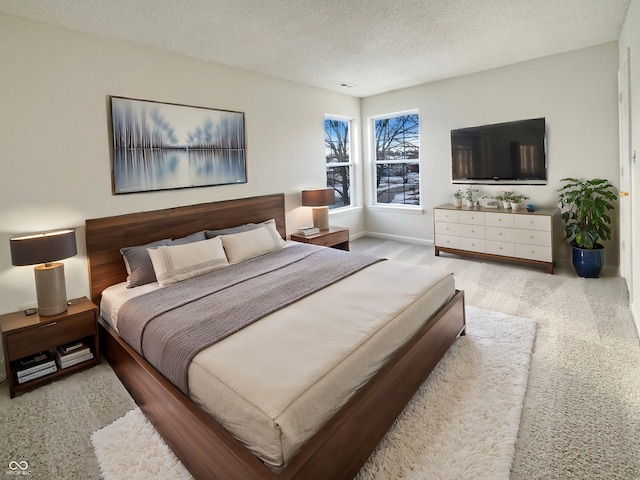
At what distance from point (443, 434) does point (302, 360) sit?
87cm

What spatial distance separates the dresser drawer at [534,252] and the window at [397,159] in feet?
6.14

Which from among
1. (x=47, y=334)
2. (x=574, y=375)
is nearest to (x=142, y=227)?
(x=47, y=334)

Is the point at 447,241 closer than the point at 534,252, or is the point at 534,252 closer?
the point at 534,252

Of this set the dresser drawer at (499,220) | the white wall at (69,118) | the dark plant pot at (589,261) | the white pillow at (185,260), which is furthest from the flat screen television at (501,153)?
the white pillow at (185,260)

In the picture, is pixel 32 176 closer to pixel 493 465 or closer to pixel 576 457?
pixel 493 465

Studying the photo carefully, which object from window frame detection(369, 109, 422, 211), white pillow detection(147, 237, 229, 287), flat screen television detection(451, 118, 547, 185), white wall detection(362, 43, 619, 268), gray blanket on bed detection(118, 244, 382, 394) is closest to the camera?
gray blanket on bed detection(118, 244, 382, 394)

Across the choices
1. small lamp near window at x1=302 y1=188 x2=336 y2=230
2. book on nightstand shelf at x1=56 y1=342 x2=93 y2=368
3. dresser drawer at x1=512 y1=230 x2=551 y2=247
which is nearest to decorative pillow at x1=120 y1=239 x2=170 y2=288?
book on nightstand shelf at x1=56 y1=342 x2=93 y2=368

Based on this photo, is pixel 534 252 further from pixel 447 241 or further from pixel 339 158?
pixel 339 158

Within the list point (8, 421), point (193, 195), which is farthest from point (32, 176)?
point (8, 421)

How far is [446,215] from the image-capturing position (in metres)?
5.06

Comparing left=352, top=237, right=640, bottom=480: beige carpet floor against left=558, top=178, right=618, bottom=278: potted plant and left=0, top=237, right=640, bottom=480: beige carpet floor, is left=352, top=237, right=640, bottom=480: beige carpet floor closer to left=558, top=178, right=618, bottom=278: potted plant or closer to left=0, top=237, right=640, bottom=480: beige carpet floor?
left=0, top=237, right=640, bottom=480: beige carpet floor

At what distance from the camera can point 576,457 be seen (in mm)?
1698

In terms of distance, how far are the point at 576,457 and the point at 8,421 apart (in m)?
3.08

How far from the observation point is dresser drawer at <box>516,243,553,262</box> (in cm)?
423
